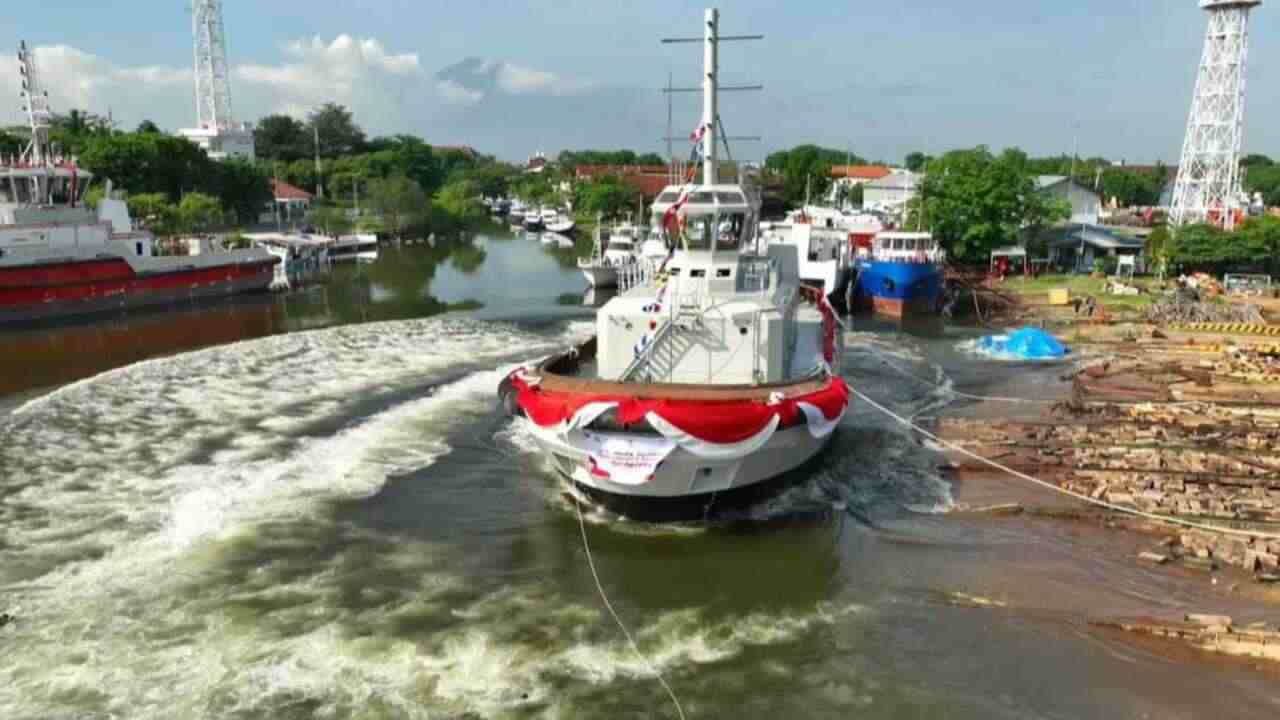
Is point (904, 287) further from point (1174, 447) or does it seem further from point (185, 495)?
point (185, 495)

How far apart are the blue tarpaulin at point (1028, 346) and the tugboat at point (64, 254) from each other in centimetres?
3902

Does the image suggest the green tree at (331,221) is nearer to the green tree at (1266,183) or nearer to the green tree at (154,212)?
the green tree at (154,212)

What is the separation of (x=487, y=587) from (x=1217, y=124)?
189ft

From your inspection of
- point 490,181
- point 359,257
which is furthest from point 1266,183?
point 490,181

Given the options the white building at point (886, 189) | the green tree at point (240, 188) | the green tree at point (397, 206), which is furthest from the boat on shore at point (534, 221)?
the white building at point (886, 189)

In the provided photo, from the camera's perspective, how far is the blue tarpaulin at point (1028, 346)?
30.1m

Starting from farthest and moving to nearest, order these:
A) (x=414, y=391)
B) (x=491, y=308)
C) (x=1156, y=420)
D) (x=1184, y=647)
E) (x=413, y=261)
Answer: (x=413, y=261) → (x=491, y=308) → (x=414, y=391) → (x=1156, y=420) → (x=1184, y=647)

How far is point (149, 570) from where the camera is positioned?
1339 centimetres

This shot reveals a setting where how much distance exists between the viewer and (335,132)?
143m

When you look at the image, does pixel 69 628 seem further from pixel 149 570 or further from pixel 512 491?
pixel 512 491

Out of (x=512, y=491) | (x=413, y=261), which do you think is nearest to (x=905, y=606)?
(x=512, y=491)

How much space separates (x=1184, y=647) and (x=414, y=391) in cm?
1918

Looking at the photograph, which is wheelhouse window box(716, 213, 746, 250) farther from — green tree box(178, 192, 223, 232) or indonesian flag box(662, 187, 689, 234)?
green tree box(178, 192, 223, 232)

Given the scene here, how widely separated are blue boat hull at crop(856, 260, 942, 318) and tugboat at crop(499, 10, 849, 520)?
20.4 m
